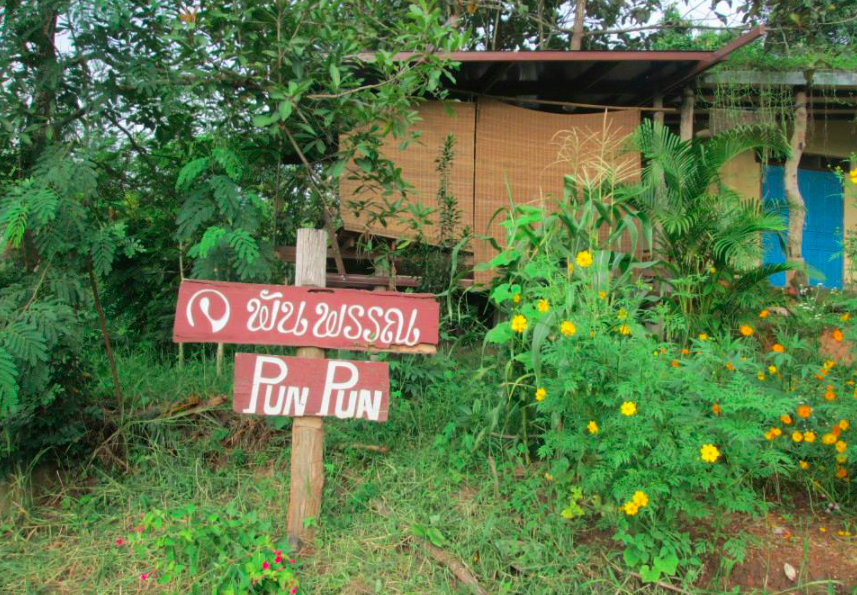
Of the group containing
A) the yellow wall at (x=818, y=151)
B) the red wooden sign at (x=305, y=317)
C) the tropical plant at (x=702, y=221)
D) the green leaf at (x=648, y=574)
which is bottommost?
the green leaf at (x=648, y=574)

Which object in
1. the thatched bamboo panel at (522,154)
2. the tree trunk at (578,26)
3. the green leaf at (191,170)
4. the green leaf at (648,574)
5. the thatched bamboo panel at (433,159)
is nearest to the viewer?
the green leaf at (648,574)

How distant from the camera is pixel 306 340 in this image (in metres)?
2.92

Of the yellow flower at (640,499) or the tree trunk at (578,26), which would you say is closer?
the yellow flower at (640,499)

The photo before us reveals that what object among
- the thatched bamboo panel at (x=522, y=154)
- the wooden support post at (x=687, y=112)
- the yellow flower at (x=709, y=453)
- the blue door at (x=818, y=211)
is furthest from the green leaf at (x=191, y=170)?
the blue door at (x=818, y=211)

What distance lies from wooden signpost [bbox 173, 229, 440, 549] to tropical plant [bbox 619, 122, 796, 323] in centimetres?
223

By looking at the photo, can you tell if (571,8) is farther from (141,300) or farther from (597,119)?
(141,300)

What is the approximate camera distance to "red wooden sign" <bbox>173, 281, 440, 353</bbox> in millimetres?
2861

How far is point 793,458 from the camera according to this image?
3.25 m

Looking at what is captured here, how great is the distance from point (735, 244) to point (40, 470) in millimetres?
4199

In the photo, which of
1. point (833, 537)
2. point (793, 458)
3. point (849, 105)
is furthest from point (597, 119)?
point (833, 537)

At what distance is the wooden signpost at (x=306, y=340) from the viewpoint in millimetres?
2863

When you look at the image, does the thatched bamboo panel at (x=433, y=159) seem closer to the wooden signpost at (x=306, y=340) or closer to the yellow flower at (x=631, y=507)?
the wooden signpost at (x=306, y=340)

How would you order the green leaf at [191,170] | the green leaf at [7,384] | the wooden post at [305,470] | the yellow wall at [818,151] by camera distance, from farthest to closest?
the yellow wall at [818,151]
the green leaf at [191,170]
the wooden post at [305,470]
the green leaf at [7,384]

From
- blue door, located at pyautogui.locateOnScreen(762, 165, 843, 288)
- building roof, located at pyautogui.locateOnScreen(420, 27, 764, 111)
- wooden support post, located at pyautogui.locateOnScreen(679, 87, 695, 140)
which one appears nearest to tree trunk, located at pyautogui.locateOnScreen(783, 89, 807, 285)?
wooden support post, located at pyautogui.locateOnScreen(679, 87, 695, 140)
